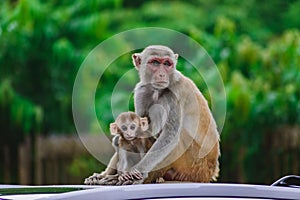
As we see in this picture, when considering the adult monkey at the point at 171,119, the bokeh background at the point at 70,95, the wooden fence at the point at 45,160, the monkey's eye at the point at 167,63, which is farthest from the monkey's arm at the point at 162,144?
the wooden fence at the point at 45,160

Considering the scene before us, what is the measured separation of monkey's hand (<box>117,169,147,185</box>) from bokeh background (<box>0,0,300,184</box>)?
684cm

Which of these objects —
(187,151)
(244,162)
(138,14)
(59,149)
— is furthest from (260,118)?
(187,151)

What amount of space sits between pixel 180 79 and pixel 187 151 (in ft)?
1.21

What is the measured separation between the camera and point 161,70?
4781 mm

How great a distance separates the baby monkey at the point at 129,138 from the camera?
454 cm

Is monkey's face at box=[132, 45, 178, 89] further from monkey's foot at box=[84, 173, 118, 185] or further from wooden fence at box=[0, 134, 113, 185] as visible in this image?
wooden fence at box=[0, 134, 113, 185]

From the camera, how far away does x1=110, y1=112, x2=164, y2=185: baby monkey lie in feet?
14.9

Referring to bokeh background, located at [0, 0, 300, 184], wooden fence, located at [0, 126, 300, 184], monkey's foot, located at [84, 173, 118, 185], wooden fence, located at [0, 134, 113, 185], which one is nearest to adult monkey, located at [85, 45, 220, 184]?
monkey's foot, located at [84, 173, 118, 185]

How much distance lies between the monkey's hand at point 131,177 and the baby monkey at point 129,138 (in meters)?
0.01

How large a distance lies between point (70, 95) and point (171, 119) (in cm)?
745

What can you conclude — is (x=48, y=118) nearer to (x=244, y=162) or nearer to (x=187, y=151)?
(x=244, y=162)

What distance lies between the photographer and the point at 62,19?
1218cm

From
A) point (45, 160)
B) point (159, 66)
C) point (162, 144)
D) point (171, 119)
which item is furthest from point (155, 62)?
point (45, 160)

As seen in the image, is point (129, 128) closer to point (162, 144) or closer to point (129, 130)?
point (129, 130)
